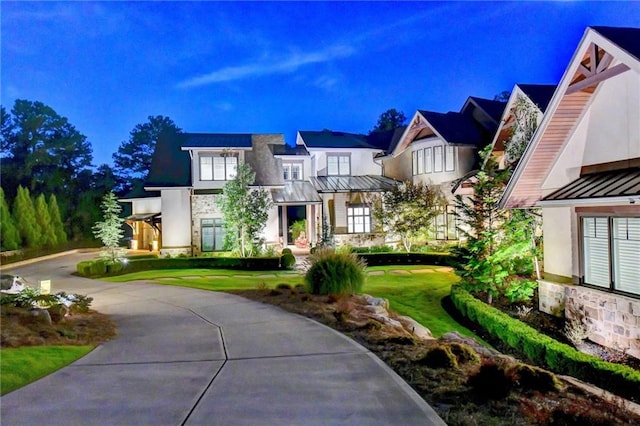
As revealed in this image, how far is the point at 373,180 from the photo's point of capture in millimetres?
26812

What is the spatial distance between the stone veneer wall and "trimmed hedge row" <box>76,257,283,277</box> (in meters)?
12.3

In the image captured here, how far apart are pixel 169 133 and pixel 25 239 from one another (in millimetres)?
12312

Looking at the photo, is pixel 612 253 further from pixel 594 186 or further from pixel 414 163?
pixel 414 163

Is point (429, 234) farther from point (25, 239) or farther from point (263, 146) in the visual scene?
point (25, 239)

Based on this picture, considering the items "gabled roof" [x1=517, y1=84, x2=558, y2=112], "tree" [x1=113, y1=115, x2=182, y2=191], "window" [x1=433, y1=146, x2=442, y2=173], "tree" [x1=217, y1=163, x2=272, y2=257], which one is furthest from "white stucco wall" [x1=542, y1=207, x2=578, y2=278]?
"tree" [x1=113, y1=115, x2=182, y2=191]

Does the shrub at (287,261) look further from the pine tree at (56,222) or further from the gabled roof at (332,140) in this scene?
the pine tree at (56,222)

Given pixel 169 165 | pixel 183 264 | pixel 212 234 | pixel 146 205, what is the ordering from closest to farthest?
pixel 183 264, pixel 212 234, pixel 169 165, pixel 146 205

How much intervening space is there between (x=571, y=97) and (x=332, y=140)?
19.0 metres

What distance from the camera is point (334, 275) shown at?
11.5 m

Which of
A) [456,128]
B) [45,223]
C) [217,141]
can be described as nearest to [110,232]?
[217,141]

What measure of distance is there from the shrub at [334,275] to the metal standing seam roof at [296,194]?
12.5 metres

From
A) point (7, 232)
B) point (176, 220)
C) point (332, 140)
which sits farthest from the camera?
point (332, 140)

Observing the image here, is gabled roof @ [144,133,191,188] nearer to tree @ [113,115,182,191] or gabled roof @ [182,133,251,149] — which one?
gabled roof @ [182,133,251,149]

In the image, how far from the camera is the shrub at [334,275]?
1142cm
